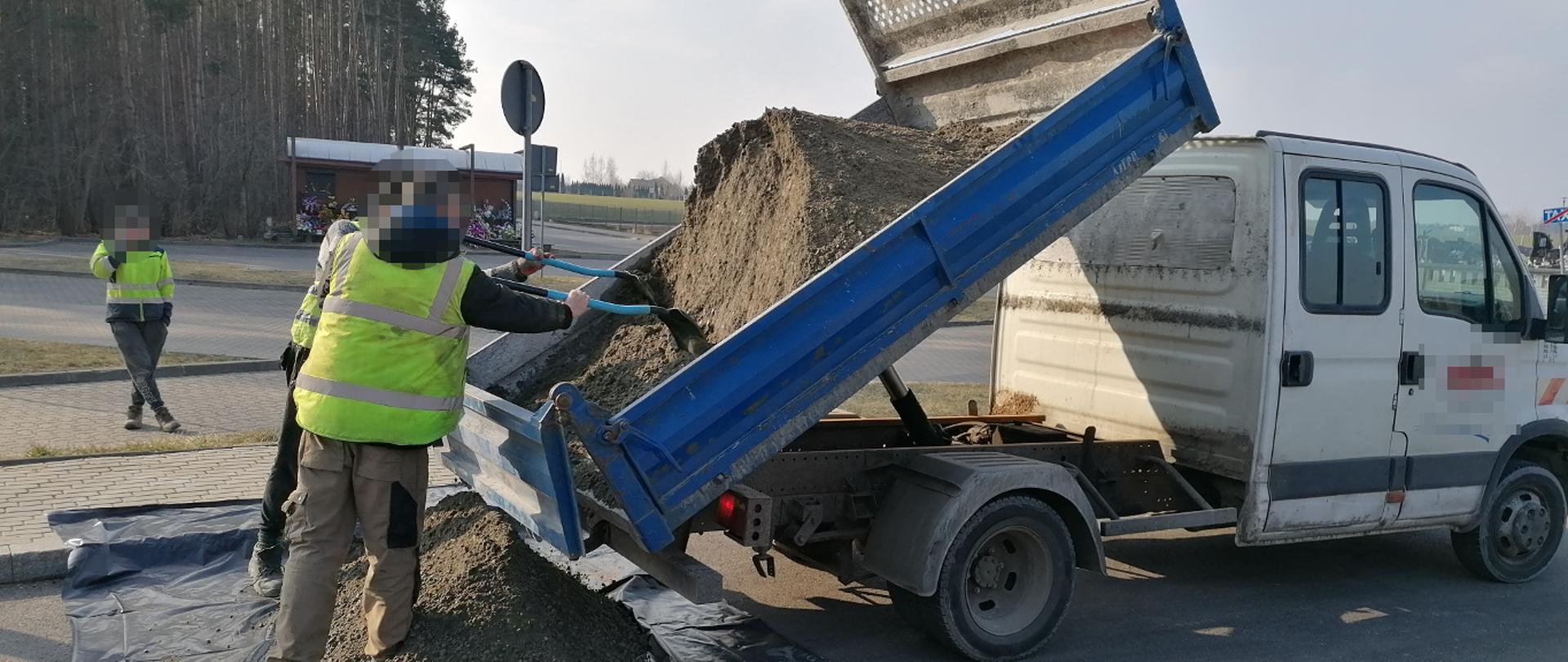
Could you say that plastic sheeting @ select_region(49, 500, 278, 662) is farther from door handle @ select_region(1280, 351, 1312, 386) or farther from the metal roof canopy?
the metal roof canopy

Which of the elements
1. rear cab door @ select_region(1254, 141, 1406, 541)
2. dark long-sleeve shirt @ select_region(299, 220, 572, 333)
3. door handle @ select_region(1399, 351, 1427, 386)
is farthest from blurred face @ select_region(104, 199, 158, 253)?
door handle @ select_region(1399, 351, 1427, 386)

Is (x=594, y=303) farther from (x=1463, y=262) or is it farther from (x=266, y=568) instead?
(x=1463, y=262)

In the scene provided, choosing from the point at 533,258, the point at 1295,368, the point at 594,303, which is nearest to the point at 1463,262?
the point at 1295,368

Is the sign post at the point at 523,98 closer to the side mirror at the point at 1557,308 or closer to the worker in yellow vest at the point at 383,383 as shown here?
the worker in yellow vest at the point at 383,383

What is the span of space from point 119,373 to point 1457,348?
35.7ft

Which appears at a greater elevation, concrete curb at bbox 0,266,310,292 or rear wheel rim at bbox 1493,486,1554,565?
concrete curb at bbox 0,266,310,292

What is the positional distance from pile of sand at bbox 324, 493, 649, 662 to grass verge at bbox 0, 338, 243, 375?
7.53 meters

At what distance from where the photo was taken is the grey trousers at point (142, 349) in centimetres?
783

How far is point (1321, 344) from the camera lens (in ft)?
16.4

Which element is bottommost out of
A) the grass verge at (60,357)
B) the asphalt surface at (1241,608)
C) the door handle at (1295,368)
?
the asphalt surface at (1241,608)

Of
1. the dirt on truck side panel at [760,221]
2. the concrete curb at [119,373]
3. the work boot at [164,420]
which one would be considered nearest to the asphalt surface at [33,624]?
the dirt on truck side panel at [760,221]

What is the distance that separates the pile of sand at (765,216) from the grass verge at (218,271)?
14.0m

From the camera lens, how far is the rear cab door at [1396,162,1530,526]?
5340 mm

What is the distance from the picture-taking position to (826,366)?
12.5 feet
